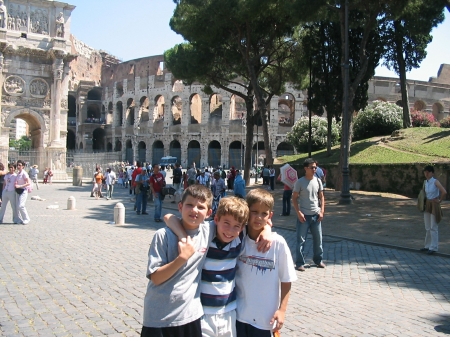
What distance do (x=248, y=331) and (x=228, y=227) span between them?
614mm

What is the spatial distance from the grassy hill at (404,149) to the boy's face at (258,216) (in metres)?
17.4

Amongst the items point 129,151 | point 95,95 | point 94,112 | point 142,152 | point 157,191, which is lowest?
point 157,191

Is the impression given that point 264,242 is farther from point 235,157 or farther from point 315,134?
point 235,157

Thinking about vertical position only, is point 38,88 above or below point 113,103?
below

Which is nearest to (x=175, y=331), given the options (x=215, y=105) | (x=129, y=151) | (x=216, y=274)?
(x=216, y=274)

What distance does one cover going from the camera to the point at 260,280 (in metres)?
2.49

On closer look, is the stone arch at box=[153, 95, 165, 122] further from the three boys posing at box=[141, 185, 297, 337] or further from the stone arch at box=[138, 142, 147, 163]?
the three boys posing at box=[141, 185, 297, 337]

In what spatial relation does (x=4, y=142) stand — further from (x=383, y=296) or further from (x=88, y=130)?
(x=88, y=130)

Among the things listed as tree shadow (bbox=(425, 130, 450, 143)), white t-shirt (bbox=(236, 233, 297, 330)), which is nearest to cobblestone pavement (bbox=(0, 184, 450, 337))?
white t-shirt (bbox=(236, 233, 297, 330))

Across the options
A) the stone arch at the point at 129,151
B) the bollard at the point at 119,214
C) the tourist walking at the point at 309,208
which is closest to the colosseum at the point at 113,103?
the stone arch at the point at 129,151

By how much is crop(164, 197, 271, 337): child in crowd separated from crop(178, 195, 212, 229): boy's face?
60mm

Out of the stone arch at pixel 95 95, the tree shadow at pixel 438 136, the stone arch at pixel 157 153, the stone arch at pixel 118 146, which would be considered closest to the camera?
the tree shadow at pixel 438 136

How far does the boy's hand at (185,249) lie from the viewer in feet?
7.33

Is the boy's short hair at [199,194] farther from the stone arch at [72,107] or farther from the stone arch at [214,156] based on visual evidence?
the stone arch at [72,107]
